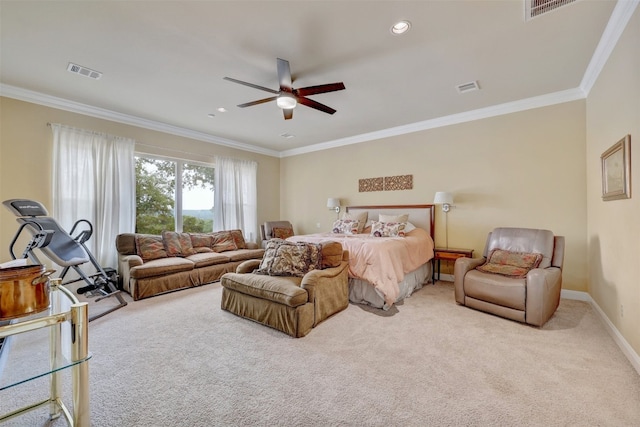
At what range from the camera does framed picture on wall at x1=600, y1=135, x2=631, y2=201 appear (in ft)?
7.39

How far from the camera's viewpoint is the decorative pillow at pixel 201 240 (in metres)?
5.14

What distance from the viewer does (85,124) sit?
4.25 meters

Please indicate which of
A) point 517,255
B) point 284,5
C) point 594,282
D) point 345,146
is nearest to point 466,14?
point 284,5

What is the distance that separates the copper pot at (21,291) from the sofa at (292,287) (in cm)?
176

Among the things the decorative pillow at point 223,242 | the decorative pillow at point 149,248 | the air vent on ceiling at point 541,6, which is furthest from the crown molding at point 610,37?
the decorative pillow at point 149,248

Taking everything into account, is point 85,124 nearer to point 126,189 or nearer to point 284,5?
point 126,189

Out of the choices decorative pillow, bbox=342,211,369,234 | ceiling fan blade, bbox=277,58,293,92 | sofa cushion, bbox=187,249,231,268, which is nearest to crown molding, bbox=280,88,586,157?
decorative pillow, bbox=342,211,369,234

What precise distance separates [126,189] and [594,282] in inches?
276

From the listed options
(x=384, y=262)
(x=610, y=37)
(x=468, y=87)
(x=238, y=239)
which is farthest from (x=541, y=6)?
(x=238, y=239)

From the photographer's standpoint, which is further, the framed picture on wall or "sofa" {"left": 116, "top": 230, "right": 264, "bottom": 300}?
"sofa" {"left": 116, "top": 230, "right": 264, "bottom": 300}

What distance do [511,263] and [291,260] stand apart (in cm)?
277

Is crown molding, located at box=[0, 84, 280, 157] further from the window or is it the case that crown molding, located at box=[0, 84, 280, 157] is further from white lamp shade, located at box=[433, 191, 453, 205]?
white lamp shade, located at box=[433, 191, 453, 205]

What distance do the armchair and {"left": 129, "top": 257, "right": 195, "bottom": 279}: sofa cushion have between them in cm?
405

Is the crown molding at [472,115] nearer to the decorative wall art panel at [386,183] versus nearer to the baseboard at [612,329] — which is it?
the decorative wall art panel at [386,183]
